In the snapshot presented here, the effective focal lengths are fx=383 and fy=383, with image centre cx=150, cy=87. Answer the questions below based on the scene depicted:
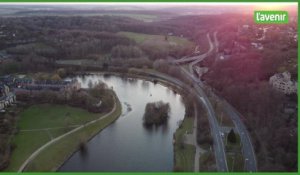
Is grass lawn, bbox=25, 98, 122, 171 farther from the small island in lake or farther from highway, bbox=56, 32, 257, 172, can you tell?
highway, bbox=56, 32, 257, 172

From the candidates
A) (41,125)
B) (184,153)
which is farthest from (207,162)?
(41,125)

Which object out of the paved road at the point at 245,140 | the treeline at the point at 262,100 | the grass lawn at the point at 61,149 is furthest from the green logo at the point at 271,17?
the grass lawn at the point at 61,149

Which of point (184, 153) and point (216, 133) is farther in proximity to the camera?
point (216, 133)

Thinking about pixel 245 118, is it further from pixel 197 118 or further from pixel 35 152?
pixel 35 152

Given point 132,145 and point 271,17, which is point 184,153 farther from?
point 271,17

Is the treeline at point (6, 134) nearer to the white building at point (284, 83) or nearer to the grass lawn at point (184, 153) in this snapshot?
the grass lawn at point (184, 153)

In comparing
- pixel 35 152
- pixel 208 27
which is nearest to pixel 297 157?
pixel 35 152
